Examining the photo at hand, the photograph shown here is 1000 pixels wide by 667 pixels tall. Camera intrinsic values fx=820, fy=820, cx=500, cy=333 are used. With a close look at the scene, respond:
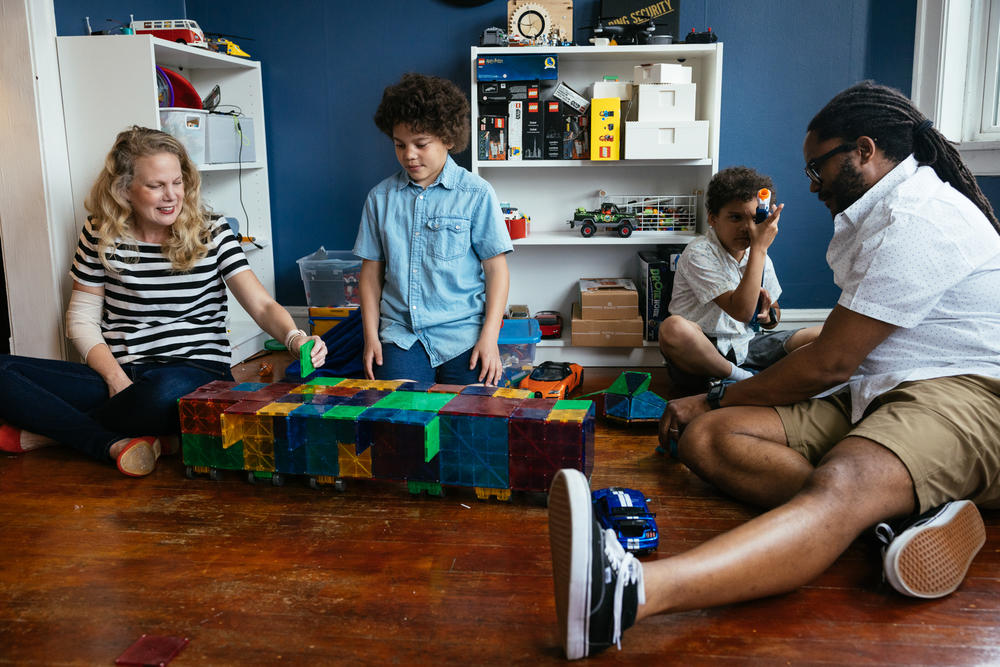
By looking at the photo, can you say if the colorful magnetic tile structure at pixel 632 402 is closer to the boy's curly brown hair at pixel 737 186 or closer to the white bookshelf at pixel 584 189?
the boy's curly brown hair at pixel 737 186

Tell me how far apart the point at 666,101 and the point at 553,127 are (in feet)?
1.48

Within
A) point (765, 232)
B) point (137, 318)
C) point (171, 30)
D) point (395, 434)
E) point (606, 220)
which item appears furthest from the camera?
point (606, 220)

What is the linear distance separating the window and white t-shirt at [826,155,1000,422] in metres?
1.57

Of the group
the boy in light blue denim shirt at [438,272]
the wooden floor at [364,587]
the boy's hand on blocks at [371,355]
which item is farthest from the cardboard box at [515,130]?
the wooden floor at [364,587]

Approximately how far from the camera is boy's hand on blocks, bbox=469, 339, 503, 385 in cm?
221

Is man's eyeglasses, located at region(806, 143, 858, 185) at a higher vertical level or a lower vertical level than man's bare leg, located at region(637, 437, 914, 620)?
higher

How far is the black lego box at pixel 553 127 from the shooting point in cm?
328

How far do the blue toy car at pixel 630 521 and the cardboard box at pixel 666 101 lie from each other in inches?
75.2

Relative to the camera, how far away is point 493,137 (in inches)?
129

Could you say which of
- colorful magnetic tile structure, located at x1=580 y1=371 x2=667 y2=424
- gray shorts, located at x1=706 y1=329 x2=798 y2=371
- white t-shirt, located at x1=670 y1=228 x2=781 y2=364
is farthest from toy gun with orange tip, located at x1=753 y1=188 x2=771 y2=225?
colorful magnetic tile structure, located at x1=580 y1=371 x2=667 y2=424

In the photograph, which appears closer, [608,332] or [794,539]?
[794,539]

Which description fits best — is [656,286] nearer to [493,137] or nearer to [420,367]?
[493,137]

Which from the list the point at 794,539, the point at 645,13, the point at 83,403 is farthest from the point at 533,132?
the point at 794,539

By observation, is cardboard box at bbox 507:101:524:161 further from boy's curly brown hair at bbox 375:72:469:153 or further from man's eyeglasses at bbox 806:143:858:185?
man's eyeglasses at bbox 806:143:858:185
